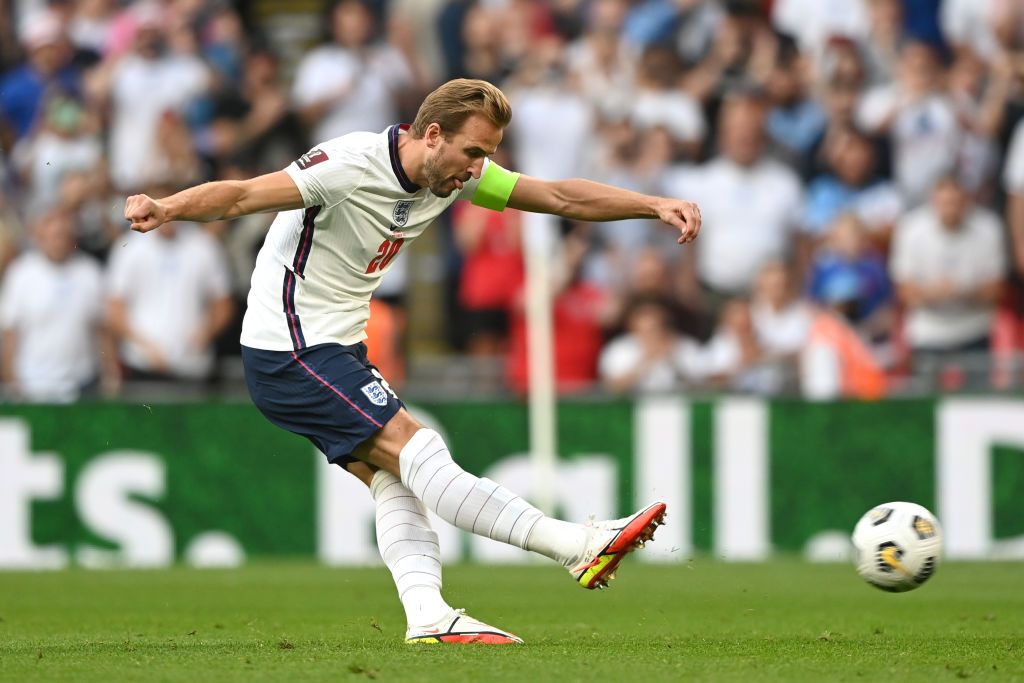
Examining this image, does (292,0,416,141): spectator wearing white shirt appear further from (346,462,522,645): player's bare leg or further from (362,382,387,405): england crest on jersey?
(362,382,387,405): england crest on jersey

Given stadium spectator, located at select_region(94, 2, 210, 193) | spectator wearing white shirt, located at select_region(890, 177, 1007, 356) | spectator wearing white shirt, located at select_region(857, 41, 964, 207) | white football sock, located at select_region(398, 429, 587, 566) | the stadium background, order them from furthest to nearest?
1. stadium spectator, located at select_region(94, 2, 210, 193)
2. spectator wearing white shirt, located at select_region(857, 41, 964, 207)
3. spectator wearing white shirt, located at select_region(890, 177, 1007, 356)
4. the stadium background
5. white football sock, located at select_region(398, 429, 587, 566)

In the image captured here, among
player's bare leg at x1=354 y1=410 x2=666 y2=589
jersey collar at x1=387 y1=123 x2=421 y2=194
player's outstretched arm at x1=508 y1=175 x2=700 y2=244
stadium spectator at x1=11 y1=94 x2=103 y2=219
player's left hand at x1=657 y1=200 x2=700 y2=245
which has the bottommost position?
player's bare leg at x1=354 y1=410 x2=666 y2=589

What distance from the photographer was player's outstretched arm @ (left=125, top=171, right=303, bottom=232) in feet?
19.8

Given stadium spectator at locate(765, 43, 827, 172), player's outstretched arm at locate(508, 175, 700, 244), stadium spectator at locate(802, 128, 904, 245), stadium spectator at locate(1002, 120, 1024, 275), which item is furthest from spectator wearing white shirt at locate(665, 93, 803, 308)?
player's outstretched arm at locate(508, 175, 700, 244)

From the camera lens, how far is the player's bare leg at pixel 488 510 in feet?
21.1

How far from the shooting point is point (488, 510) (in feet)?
21.6

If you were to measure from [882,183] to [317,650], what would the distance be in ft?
29.6

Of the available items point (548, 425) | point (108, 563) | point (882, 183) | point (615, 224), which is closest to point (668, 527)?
point (548, 425)

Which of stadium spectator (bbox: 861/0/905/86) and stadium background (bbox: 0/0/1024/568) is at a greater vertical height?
stadium spectator (bbox: 861/0/905/86)

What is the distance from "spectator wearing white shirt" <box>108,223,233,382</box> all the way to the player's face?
7.38m

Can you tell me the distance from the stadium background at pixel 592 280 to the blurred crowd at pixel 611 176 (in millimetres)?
28

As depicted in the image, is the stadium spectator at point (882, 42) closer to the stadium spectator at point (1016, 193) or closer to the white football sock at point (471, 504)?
the stadium spectator at point (1016, 193)

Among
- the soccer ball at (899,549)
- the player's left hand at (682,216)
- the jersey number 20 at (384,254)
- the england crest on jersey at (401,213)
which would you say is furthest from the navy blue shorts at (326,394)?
the soccer ball at (899,549)

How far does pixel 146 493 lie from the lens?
522 inches
